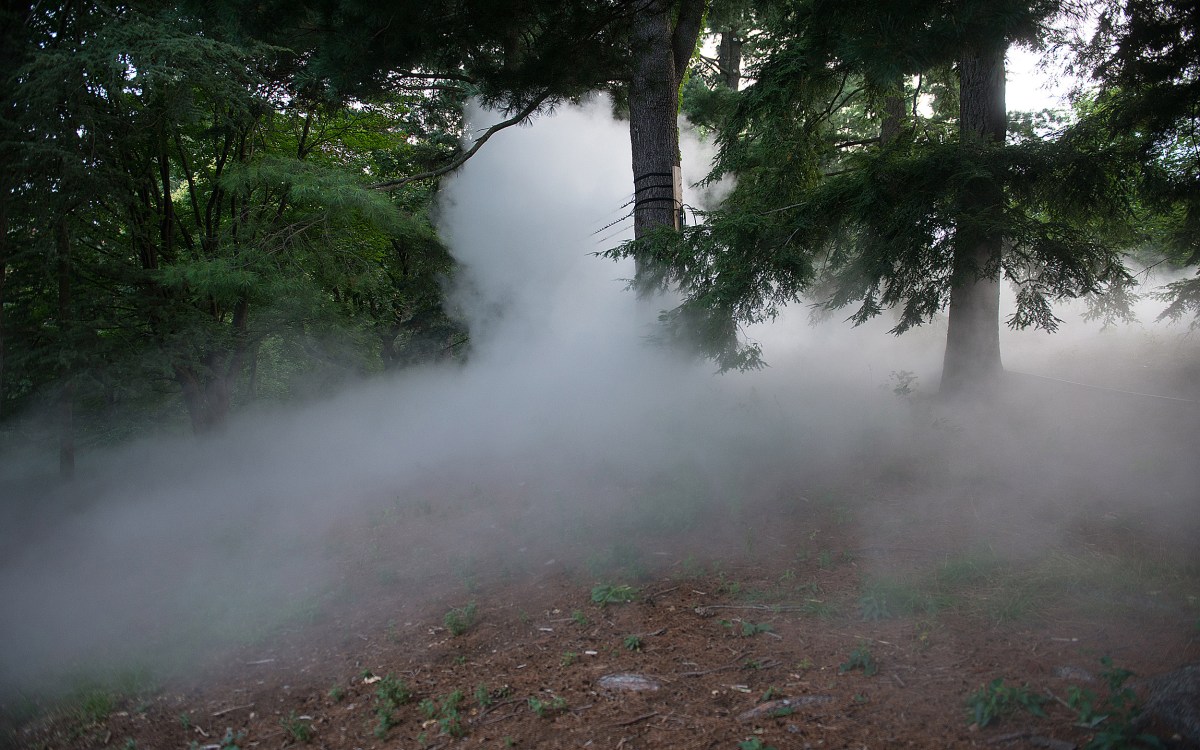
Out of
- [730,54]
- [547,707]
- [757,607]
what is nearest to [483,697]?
[547,707]

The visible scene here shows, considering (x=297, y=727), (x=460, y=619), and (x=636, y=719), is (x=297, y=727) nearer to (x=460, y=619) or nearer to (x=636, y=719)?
(x=460, y=619)

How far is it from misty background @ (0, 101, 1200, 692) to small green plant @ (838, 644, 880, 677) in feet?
6.55

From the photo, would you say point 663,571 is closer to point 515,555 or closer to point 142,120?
point 515,555

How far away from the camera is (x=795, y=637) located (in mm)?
4270

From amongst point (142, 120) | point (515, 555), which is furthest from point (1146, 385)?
point (142, 120)

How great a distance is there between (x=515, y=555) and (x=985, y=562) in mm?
3672

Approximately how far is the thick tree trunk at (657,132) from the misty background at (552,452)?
47.4 inches

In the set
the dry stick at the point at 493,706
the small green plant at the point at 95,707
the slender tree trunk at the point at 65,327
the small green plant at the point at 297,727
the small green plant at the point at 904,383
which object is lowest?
the small green plant at the point at 95,707

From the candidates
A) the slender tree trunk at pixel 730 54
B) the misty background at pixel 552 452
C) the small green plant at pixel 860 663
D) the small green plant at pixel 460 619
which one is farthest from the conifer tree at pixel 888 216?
the slender tree trunk at pixel 730 54

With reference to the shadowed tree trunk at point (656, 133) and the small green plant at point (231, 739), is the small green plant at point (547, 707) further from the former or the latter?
the shadowed tree trunk at point (656, 133)

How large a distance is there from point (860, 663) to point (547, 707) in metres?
1.68

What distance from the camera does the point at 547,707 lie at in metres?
3.80

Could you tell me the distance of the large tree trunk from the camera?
20.8 ft

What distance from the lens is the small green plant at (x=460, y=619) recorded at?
4945 millimetres
